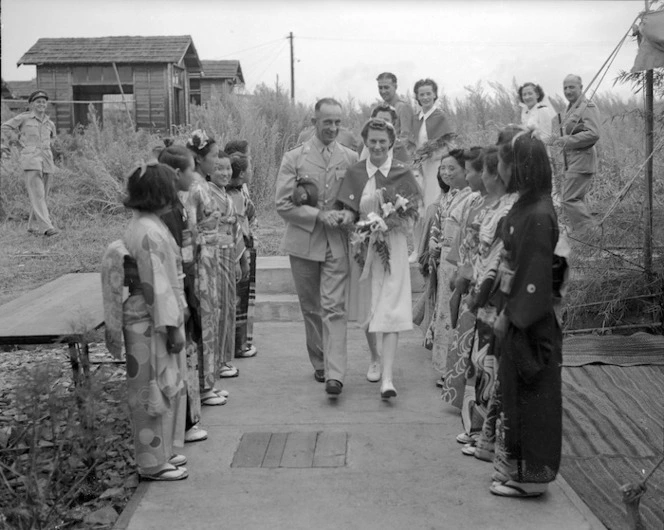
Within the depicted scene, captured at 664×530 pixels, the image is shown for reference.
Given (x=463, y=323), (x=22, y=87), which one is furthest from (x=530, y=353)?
(x=22, y=87)

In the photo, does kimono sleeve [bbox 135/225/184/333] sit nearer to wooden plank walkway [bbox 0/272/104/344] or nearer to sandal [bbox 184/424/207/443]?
wooden plank walkway [bbox 0/272/104/344]

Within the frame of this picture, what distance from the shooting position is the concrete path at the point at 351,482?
13.2 feet

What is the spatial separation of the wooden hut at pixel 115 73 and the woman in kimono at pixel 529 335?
2293 cm

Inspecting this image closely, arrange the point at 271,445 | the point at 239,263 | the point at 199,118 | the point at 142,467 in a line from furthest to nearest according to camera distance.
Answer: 1. the point at 199,118
2. the point at 239,263
3. the point at 271,445
4. the point at 142,467

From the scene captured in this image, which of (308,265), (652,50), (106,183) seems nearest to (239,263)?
(308,265)

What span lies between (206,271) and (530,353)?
7.99ft

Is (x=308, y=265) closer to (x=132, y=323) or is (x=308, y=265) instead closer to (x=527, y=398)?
(x=132, y=323)

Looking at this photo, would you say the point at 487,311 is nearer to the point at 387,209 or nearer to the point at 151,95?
the point at 387,209

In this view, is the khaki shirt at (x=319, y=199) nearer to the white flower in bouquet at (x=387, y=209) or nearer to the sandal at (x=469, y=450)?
the white flower in bouquet at (x=387, y=209)

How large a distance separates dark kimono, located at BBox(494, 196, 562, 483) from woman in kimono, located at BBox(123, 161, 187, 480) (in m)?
1.62

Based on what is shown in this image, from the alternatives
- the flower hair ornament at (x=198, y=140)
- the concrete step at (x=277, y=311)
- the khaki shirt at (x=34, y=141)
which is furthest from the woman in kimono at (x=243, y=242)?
the khaki shirt at (x=34, y=141)

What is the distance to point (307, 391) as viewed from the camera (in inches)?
245

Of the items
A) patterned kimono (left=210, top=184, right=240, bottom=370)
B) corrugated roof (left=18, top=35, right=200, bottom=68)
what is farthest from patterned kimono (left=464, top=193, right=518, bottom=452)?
corrugated roof (left=18, top=35, right=200, bottom=68)

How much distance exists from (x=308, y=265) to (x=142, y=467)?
217 cm
